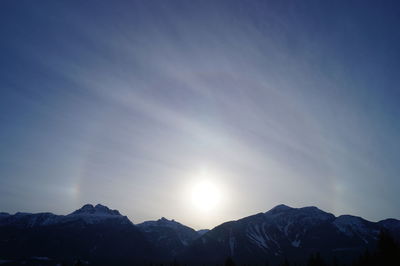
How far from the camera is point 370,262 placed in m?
111

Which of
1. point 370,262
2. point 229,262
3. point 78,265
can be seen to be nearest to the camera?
point 229,262

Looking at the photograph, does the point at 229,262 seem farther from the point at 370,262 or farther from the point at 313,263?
the point at 370,262

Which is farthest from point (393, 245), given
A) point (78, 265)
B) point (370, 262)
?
point (78, 265)

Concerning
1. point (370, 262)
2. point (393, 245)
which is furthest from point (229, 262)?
point (370, 262)

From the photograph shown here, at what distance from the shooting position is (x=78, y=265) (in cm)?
9438

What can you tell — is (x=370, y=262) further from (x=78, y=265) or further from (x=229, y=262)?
(x=78, y=265)

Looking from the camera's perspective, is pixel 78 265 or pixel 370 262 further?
pixel 370 262

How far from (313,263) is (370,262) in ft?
106

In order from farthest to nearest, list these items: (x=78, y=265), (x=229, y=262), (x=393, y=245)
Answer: (x=78, y=265) → (x=229, y=262) → (x=393, y=245)

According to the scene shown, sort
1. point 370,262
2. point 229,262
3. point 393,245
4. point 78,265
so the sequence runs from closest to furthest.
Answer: point 393,245 < point 229,262 < point 78,265 < point 370,262

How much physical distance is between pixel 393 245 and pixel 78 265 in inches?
3564

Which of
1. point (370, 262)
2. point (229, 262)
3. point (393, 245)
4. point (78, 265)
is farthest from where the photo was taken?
point (370, 262)

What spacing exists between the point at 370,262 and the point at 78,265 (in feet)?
351

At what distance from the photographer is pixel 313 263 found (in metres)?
95.7
